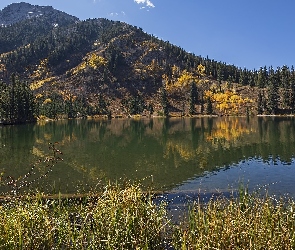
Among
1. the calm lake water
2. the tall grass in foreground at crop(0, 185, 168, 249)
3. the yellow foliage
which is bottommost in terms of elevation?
the calm lake water

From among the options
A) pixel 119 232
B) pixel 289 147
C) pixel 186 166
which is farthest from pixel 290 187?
pixel 289 147

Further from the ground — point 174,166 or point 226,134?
point 226,134

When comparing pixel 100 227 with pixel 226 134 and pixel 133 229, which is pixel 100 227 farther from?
pixel 226 134

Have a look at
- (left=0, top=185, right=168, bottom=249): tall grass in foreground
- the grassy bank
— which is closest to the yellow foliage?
the grassy bank

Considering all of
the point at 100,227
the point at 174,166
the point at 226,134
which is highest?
the point at 100,227

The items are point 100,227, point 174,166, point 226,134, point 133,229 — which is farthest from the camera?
point 226,134

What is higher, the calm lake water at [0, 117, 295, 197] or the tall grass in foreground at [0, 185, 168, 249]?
the tall grass in foreground at [0, 185, 168, 249]

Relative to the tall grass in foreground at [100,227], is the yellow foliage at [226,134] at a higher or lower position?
lower

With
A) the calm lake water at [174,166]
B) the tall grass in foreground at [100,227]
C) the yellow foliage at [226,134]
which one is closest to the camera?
the tall grass in foreground at [100,227]

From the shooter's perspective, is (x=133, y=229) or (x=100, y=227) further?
(x=100, y=227)

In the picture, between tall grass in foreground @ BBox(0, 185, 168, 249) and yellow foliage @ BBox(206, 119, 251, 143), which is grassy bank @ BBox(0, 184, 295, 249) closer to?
tall grass in foreground @ BBox(0, 185, 168, 249)

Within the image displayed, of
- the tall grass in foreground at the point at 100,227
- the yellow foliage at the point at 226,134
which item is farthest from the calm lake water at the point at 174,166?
the tall grass in foreground at the point at 100,227

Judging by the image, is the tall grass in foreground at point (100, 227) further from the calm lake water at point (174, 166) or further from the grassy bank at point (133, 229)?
the calm lake water at point (174, 166)

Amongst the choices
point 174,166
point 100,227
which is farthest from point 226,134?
point 100,227
